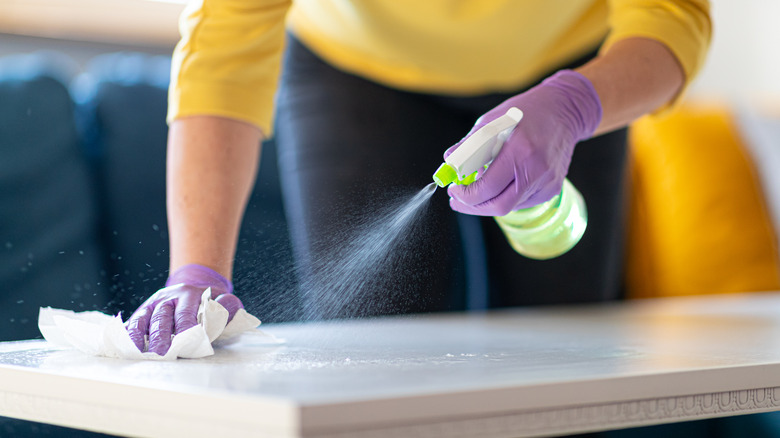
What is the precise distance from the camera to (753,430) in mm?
1383

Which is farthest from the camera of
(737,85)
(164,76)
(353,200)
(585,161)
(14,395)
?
(737,85)

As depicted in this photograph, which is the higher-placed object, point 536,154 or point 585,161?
point 536,154

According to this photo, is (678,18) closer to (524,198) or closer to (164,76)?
(524,198)

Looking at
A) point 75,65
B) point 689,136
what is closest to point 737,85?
point 689,136

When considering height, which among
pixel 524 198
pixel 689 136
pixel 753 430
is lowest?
pixel 753 430

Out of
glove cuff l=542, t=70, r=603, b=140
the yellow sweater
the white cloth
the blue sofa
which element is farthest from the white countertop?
the blue sofa

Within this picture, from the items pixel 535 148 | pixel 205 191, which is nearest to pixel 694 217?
pixel 535 148

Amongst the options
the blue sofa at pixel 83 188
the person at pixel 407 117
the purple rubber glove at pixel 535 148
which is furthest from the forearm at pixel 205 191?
the blue sofa at pixel 83 188

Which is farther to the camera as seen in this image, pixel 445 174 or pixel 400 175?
pixel 400 175

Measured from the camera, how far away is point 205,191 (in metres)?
0.94

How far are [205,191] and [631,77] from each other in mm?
562

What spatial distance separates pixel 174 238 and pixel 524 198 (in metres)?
0.44

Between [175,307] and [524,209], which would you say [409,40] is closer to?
[524,209]

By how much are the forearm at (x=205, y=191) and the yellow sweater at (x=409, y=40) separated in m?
0.03
